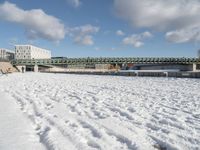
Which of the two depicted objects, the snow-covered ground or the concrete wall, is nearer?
the snow-covered ground

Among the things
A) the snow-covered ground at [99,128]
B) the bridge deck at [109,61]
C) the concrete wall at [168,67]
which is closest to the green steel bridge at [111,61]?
the bridge deck at [109,61]

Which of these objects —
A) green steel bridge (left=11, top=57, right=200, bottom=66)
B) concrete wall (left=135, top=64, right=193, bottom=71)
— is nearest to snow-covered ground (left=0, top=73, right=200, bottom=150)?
concrete wall (left=135, top=64, right=193, bottom=71)

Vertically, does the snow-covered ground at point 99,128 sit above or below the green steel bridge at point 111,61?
below

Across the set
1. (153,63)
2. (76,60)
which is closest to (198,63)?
(153,63)

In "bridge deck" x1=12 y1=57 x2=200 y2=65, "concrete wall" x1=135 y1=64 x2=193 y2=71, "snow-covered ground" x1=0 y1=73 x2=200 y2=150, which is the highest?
"bridge deck" x1=12 y1=57 x2=200 y2=65

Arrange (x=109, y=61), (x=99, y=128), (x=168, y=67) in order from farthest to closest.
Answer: (x=168, y=67) < (x=109, y=61) < (x=99, y=128)

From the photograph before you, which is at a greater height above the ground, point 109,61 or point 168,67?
point 109,61

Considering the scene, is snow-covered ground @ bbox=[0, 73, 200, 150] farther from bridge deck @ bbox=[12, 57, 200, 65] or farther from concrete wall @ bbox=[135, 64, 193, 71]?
bridge deck @ bbox=[12, 57, 200, 65]

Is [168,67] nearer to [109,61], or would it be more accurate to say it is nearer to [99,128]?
[109,61]

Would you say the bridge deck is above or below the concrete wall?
above

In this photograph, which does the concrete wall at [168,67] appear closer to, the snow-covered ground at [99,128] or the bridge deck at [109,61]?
the bridge deck at [109,61]

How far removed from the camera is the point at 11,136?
6.34 metres

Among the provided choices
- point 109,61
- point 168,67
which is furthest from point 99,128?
point 168,67

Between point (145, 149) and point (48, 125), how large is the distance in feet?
10.2
